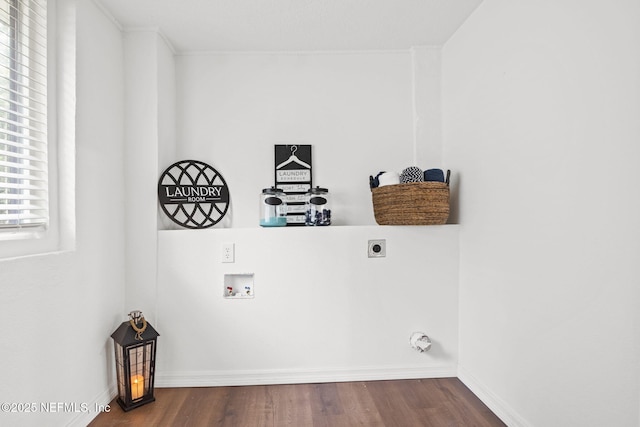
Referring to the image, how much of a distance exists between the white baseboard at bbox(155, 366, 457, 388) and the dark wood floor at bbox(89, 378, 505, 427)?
0.12 ft

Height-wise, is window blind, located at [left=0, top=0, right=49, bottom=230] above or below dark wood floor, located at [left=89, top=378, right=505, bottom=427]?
above

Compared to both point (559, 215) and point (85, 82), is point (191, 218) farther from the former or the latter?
point (559, 215)

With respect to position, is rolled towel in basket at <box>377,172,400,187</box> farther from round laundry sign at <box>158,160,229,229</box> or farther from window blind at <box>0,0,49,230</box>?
window blind at <box>0,0,49,230</box>

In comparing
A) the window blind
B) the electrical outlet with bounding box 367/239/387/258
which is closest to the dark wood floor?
the electrical outlet with bounding box 367/239/387/258

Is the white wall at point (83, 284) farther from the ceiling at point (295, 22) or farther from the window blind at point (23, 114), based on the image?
the ceiling at point (295, 22)

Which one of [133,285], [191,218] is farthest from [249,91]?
[133,285]

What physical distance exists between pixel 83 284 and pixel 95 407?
635mm

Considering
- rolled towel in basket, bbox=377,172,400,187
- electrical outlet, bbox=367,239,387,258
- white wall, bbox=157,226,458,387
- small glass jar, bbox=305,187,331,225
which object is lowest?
white wall, bbox=157,226,458,387

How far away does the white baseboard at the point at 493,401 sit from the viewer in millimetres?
1767

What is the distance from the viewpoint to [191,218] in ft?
8.01

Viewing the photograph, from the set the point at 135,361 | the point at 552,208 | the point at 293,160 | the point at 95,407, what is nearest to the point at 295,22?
the point at 293,160

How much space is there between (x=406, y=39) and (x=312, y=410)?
7.43 ft

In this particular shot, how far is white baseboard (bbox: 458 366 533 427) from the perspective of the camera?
1.77 metres

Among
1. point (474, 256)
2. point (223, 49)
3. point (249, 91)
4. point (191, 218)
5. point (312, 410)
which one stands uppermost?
point (223, 49)
